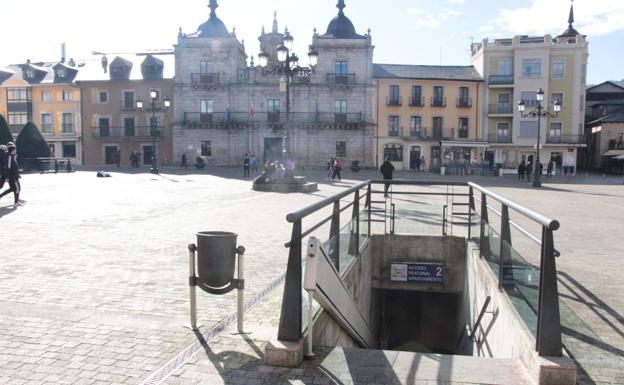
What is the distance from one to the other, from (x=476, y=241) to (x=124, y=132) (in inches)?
1985

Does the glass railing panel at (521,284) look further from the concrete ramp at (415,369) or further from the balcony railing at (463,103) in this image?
the balcony railing at (463,103)

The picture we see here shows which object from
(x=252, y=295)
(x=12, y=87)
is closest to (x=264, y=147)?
(x=12, y=87)

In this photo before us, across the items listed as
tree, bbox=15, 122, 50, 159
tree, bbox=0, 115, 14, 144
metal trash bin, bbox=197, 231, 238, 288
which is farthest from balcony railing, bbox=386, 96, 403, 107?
metal trash bin, bbox=197, 231, 238, 288

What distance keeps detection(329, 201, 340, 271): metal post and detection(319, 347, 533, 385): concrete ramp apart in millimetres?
1326

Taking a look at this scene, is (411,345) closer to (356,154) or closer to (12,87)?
(356,154)

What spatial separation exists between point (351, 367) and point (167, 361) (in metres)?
1.39

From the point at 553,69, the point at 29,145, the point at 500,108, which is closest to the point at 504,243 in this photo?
the point at 29,145

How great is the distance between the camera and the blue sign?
951cm

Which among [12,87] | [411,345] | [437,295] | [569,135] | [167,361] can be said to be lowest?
[411,345]

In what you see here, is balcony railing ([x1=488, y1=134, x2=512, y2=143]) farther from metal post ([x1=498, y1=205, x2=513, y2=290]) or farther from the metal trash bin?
the metal trash bin

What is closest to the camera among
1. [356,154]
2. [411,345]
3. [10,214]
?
[411,345]

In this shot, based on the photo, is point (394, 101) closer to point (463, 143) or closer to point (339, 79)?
point (339, 79)

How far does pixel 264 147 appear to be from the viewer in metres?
50.6

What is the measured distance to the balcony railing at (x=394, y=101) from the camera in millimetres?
50969
